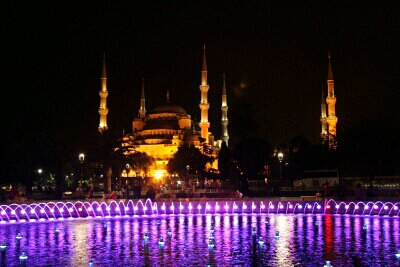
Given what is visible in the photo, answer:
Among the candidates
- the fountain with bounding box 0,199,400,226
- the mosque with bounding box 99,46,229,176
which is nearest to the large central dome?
the mosque with bounding box 99,46,229,176

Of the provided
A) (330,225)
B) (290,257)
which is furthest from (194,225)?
(290,257)

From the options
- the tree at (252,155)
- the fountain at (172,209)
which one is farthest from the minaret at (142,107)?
the fountain at (172,209)

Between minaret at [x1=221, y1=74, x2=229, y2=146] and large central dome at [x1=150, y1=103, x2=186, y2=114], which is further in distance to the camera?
large central dome at [x1=150, y1=103, x2=186, y2=114]

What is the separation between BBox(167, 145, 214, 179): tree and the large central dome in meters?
19.7

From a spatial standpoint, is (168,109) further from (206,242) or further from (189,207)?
(206,242)

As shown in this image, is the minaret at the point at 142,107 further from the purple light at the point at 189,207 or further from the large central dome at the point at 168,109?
the purple light at the point at 189,207

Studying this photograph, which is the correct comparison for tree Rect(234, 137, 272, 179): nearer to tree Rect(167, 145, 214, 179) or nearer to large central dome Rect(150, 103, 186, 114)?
tree Rect(167, 145, 214, 179)

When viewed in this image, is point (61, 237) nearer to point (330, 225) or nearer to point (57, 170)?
point (330, 225)

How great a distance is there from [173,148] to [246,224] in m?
60.7

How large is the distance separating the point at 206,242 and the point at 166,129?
67.6 metres

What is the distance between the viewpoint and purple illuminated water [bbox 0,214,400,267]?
11.2 metres

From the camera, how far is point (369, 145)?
120 feet

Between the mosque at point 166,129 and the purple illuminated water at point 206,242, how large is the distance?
5236cm

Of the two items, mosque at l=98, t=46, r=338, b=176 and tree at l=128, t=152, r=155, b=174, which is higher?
mosque at l=98, t=46, r=338, b=176
